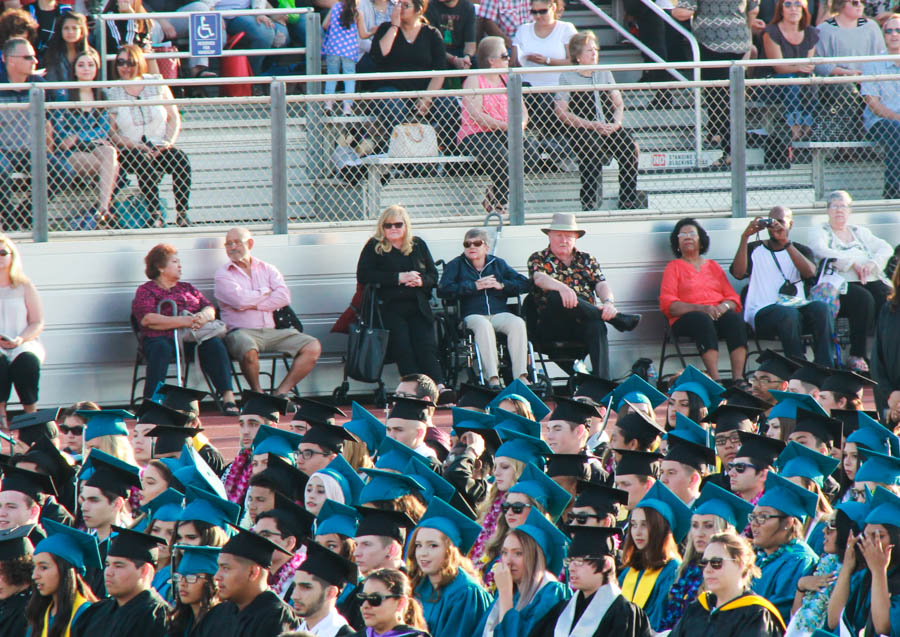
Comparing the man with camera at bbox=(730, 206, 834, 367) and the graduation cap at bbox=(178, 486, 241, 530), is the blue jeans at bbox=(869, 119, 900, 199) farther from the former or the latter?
the graduation cap at bbox=(178, 486, 241, 530)

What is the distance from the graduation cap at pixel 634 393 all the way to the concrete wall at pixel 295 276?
312cm

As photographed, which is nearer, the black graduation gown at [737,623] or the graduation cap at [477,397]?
the black graduation gown at [737,623]

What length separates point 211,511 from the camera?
24.2 feet

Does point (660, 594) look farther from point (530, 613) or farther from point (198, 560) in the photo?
point (198, 560)

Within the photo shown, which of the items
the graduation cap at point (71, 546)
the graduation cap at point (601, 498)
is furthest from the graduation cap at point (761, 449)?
the graduation cap at point (71, 546)

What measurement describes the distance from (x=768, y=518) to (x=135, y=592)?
289cm

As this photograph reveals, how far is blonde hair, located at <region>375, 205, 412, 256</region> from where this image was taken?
12477 mm

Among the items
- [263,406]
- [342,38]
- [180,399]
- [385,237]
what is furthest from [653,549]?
[342,38]

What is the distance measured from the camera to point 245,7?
14680 mm

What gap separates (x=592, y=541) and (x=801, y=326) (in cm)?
679

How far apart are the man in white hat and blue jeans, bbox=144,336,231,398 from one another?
2603mm

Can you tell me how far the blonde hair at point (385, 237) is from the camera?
12.5 metres

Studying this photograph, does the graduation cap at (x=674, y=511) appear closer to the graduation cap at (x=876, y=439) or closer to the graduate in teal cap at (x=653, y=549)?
the graduate in teal cap at (x=653, y=549)

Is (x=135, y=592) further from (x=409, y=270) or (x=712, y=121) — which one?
(x=712, y=121)
